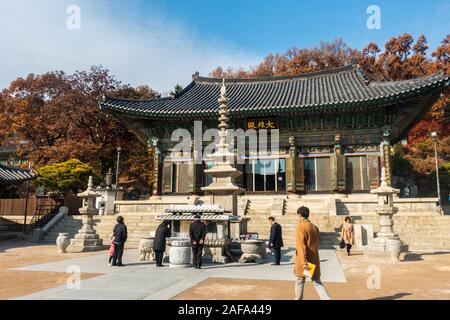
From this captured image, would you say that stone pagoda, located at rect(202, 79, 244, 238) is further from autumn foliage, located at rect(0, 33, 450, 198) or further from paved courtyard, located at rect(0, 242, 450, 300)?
autumn foliage, located at rect(0, 33, 450, 198)

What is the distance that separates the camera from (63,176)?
26938 mm

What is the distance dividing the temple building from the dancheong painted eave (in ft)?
0.21

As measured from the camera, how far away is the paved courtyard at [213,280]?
6219 millimetres

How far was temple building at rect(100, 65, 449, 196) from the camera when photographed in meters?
21.1

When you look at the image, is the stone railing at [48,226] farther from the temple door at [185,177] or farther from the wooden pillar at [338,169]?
the wooden pillar at [338,169]

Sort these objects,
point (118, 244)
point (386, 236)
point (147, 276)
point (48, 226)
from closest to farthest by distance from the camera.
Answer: point (147, 276) → point (118, 244) → point (386, 236) → point (48, 226)

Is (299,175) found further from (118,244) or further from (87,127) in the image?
(87,127)

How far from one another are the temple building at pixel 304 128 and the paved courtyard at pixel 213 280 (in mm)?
11120

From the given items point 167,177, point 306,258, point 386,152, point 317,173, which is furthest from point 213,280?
point 167,177

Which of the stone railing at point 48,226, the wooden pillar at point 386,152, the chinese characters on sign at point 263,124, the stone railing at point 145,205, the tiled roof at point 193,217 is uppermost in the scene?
the chinese characters on sign at point 263,124

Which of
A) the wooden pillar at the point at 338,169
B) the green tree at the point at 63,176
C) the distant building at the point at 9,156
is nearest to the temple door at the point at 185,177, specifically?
the green tree at the point at 63,176

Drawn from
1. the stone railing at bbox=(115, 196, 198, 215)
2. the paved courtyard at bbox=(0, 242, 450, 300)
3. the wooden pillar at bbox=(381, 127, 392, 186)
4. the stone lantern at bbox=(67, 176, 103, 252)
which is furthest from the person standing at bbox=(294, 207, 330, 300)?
the wooden pillar at bbox=(381, 127, 392, 186)

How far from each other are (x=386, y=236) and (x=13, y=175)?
21.0m
